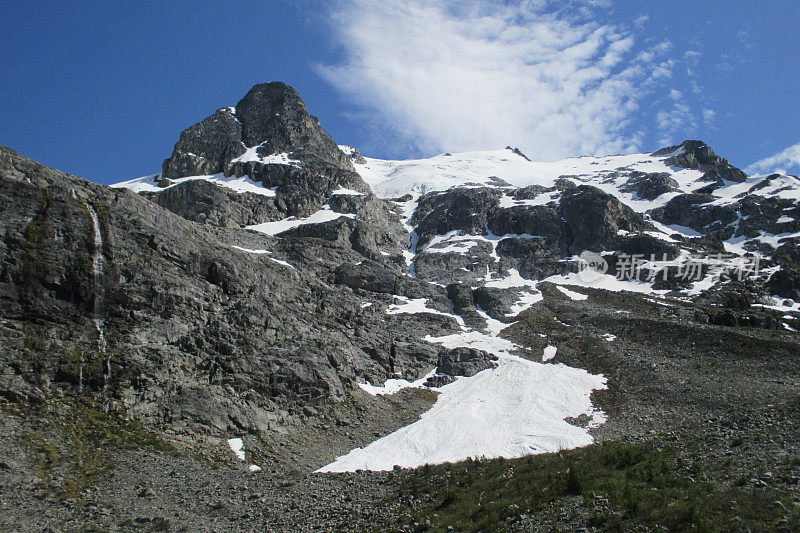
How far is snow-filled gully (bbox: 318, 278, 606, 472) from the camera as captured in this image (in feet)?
104

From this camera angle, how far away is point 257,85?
13938 centimetres

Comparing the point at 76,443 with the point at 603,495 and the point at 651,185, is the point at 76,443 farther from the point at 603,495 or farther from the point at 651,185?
the point at 651,185

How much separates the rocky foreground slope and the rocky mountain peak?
2726cm

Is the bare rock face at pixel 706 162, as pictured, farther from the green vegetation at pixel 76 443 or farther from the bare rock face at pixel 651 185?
the green vegetation at pixel 76 443

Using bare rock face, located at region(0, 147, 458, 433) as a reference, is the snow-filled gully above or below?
below

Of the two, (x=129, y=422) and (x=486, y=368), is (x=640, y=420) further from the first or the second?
(x=129, y=422)

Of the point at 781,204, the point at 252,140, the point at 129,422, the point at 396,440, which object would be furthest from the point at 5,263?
the point at 781,204

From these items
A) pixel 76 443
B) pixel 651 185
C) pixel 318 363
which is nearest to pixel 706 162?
pixel 651 185

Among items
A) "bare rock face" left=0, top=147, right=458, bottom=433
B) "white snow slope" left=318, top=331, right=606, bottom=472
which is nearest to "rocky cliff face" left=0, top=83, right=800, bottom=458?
"bare rock face" left=0, top=147, right=458, bottom=433

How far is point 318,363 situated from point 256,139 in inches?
4011

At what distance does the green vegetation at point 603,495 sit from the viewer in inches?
515

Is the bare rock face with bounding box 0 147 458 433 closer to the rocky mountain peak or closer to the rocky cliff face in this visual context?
the rocky cliff face

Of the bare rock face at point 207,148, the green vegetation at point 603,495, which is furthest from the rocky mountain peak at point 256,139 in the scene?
the green vegetation at point 603,495

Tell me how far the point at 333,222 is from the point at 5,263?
204 feet
